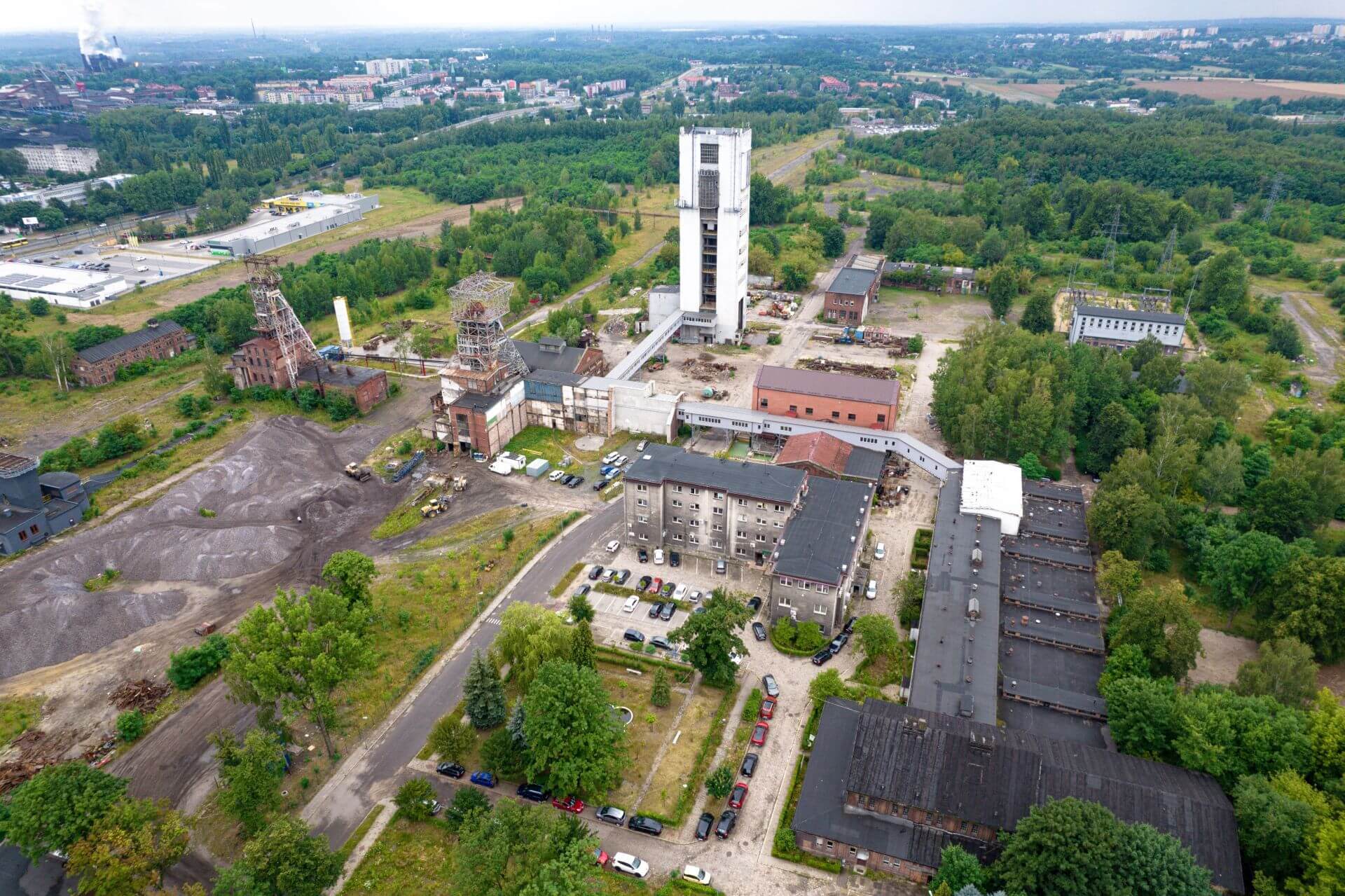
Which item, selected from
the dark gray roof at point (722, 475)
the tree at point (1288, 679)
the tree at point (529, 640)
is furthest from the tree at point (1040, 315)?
the tree at point (529, 640)

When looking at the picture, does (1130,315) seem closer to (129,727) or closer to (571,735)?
(571,735)

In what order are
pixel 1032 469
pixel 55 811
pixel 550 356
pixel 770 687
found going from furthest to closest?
1. pixel 550 356
2. pixel 1032 469
3. pixel 770 687
4. pixel 55 811

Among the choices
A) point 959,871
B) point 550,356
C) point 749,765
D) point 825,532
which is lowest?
point 749,765

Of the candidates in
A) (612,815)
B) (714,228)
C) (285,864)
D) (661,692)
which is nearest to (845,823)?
(612,815)

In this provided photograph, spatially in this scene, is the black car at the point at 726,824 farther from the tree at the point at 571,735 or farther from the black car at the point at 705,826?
the tree at the point at 571,735

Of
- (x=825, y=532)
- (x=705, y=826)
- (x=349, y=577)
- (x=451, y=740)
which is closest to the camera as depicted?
(x=705, y=826)

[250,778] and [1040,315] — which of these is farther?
[1040,315]

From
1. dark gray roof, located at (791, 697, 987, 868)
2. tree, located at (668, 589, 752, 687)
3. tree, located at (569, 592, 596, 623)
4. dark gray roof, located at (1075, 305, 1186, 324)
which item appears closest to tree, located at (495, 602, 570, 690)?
tree, located at (569, 592, 596, 623)

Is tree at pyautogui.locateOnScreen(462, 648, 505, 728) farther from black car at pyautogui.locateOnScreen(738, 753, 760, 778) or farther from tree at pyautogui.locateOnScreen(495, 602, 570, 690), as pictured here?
black car at pyautogui.locateOnScreen(738, 753, 760, 778)
